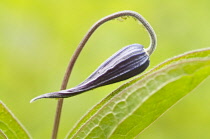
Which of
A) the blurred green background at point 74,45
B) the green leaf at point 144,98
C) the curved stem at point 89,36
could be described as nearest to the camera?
the green leaf at point 144,98

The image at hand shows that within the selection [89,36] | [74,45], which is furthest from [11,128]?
[74,45]

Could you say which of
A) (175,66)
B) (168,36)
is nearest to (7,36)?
(168,36)

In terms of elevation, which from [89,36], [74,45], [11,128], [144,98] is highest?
[89,36]

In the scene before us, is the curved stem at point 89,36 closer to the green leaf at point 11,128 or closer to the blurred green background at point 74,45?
the green leaf at point 11,128

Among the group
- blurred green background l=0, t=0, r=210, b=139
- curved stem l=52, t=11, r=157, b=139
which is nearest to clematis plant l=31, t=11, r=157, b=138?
curved stem l=52, t=11, r=157, b=139

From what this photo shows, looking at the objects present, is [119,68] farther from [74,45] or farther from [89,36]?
[74,45]

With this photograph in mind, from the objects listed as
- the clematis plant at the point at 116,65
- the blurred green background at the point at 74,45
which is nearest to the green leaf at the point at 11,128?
the clematis plant at the point at 116,65

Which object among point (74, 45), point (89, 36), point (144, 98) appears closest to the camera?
point (144, 98)
